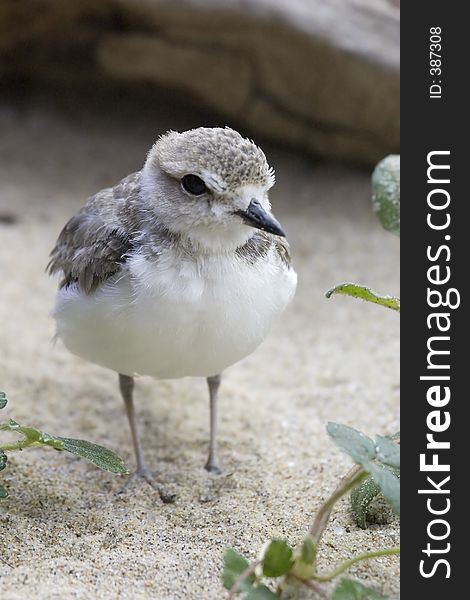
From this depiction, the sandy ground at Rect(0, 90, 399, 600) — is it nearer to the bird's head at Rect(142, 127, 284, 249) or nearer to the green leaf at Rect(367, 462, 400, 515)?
the green leaf at Rect(367, 462, 400, 515)

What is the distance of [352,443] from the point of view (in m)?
2.19

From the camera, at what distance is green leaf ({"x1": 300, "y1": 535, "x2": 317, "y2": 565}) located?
6.93ft

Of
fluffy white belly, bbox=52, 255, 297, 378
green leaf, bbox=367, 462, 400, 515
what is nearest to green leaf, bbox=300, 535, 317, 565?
green leaf, bbox=367, 462, 400, 515

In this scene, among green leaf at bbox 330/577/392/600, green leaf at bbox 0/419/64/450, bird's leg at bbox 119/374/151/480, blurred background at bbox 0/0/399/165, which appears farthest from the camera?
blurred background at bbox 0/0/399/165

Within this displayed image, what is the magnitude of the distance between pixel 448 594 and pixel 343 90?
12.4 ft

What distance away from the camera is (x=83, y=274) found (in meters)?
3.04

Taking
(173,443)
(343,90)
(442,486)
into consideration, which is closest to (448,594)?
(442,486)

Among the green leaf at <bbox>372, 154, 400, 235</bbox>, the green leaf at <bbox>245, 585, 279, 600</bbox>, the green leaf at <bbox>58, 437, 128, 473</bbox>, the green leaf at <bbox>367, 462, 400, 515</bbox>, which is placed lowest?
the green leaf at <bbox>245, 585, 279, 600</bbox>

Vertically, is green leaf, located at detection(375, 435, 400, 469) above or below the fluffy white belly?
below

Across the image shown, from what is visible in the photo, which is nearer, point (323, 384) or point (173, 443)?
point (173, 443)

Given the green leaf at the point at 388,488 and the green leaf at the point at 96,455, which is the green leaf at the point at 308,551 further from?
the green leaf at the point at 96,455

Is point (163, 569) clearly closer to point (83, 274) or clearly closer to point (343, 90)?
point (83, 274)

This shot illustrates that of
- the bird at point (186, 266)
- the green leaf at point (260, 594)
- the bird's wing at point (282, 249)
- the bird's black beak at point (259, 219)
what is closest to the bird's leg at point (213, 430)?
the bird at point (186, 266)

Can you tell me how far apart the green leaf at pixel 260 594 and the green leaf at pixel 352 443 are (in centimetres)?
40
